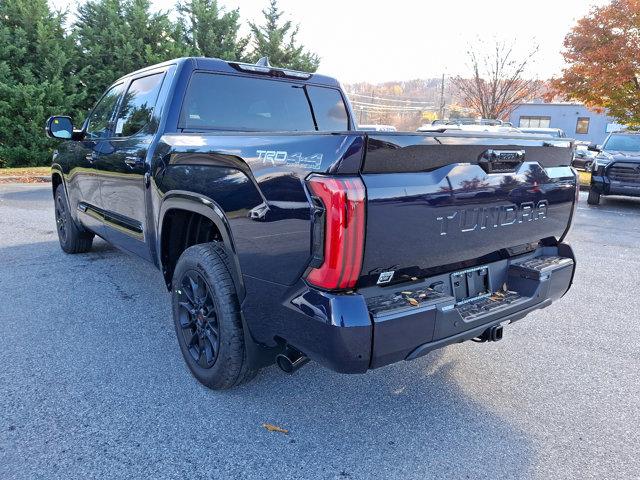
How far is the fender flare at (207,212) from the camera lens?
2.48 meters

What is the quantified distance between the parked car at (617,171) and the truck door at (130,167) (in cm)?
1046

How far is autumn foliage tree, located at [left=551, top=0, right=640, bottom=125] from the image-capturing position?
13.9 m

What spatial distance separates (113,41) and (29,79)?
10.7 ft

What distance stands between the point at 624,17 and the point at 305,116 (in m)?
14.4

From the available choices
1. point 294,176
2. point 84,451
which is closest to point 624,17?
point 294,176

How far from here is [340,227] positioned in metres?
1.89

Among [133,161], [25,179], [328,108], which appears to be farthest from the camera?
[25,179]

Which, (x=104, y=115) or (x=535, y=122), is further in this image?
(x=535, y=122)

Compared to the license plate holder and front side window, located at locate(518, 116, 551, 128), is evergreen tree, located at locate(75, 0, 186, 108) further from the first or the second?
front side window, located at locate(518, 116, 551, 128)

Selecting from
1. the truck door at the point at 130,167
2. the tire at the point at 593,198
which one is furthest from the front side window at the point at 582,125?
the truck door at the point at 130,167

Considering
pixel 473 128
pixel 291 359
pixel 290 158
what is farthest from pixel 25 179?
pixel 290 158

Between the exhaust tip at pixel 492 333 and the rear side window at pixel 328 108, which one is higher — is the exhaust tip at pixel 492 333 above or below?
below

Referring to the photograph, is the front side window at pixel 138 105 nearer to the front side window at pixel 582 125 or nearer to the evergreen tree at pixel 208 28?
the evergreen tree at pixel 208 28

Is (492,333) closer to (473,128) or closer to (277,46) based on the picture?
(473,128)
